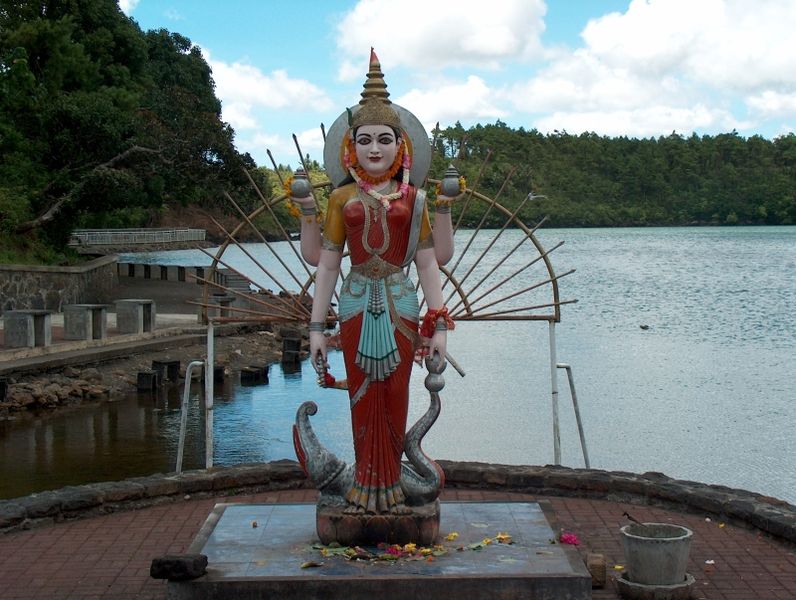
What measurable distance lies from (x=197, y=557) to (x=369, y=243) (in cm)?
242

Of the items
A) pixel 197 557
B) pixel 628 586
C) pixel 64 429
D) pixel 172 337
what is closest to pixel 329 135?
pixel 197 557

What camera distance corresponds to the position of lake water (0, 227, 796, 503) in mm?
17453

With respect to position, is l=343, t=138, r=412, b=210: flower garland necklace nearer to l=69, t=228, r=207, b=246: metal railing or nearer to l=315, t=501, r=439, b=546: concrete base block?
l=315, t=501, r=439, b=546: concrete base block

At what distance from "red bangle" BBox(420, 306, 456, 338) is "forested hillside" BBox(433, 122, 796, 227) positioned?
74.5m

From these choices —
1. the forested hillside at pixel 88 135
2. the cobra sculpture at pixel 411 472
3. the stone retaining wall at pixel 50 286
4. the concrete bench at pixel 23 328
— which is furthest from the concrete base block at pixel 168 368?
the cobra sculpture at pixel 411 472

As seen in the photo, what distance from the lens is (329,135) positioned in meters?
8.69

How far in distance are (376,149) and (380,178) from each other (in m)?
0.20

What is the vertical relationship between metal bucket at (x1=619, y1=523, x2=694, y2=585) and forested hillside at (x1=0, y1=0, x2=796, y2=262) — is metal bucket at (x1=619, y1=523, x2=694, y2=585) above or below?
below

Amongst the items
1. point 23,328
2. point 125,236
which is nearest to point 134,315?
point 23,328

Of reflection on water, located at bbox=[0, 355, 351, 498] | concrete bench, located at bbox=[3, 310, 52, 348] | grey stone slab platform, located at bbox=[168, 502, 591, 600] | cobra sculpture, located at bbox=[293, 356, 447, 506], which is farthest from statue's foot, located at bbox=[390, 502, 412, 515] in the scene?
concrete bench, located at bbox=[3, 310, 52, 348]

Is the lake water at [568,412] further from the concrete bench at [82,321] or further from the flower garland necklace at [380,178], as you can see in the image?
the flower garland necklace at [380,178]

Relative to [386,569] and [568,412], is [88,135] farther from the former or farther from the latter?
[386,569]

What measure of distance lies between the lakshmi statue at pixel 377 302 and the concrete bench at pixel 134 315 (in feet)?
53.6

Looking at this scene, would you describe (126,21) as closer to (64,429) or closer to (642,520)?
(64,429)
